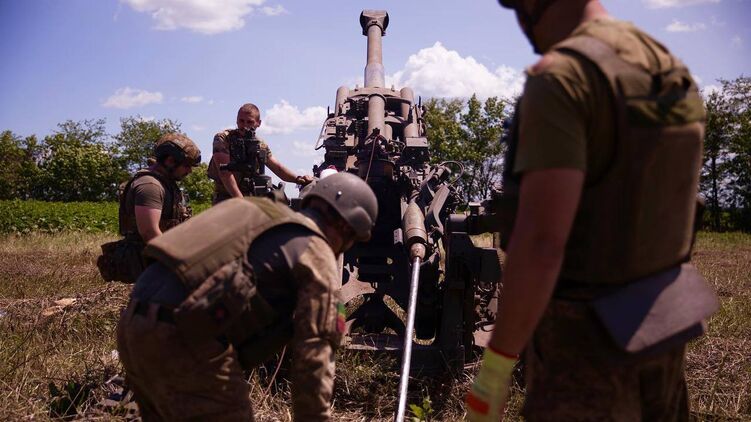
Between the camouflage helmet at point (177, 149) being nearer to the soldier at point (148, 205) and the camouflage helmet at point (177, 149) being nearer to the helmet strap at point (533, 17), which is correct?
the soldier at point (148, 205)

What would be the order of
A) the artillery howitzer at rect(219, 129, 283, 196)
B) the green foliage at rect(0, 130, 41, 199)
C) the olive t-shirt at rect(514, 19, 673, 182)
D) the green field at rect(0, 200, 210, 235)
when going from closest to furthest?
1. the olive t-shirt at rect(514, 19, 673, 182)
2. the artillery howitzer at rect(219, 129, 283, 196)
3. the green field at rect(0, 200, 210, 235)
4. the green foliage at rect(0, 130, 41, 199)

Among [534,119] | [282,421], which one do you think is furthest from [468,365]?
[534,119]

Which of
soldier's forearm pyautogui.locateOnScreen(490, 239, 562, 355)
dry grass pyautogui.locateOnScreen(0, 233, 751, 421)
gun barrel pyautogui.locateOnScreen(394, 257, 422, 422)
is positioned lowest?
dry grass pyautogui.locateOnScreen(0, 233, 751, 421)

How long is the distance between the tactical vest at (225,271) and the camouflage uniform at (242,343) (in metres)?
0.02

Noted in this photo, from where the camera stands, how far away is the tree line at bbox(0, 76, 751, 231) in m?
34.7

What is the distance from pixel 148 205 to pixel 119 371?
1.15m

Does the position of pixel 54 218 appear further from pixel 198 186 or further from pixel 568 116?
pixel 198 186

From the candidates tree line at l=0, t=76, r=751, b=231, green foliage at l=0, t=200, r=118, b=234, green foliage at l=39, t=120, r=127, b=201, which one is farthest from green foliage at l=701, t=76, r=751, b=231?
green foliage at l=39, t=120, r=127, b=201

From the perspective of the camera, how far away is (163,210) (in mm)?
5430

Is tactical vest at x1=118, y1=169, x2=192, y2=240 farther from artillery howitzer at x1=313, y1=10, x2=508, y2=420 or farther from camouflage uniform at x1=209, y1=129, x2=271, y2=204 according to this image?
→ artillery howitzer at x1=313, y1=10, x2=508, y2=420

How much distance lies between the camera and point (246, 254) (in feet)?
9.07

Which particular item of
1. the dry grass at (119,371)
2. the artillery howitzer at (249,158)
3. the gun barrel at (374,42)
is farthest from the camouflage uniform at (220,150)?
the gun barrel at (374,42)

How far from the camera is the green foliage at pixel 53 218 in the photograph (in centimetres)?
2367

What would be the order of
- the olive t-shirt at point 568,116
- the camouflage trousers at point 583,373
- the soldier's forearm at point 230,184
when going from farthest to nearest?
the soldier's forearm at point 230,184
the camouflage trousers at point 583,373
the olive t-shirt at point 568,116
